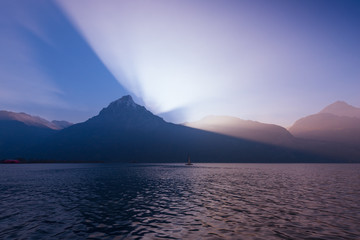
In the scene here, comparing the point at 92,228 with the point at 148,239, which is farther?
the point at 92,228

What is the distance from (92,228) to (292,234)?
1981cm

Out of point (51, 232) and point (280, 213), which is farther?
point (280, 213)

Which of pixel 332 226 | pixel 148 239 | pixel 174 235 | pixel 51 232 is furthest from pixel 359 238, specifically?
pixel 51 232

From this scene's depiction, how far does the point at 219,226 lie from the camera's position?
2300 centimetres

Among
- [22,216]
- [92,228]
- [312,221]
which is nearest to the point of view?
[92,228]

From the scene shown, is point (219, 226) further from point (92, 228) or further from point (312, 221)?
point (92, 228)

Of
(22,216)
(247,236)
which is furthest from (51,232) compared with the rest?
(247,236)

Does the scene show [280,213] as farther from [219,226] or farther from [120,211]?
[120,211]

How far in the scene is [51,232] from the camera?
21.0 meters

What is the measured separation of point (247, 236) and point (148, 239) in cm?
900

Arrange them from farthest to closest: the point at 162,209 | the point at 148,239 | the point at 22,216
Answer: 1. the point at 162,209
2. the point at 22,216
3. the point at 148,239

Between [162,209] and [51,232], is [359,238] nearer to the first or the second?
[162,209]

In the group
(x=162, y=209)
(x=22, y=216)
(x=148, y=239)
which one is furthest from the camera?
(x=162, y=209)

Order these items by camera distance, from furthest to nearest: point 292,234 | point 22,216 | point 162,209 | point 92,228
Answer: point 162,209
point 22,216
point 92,228
point 292,234
